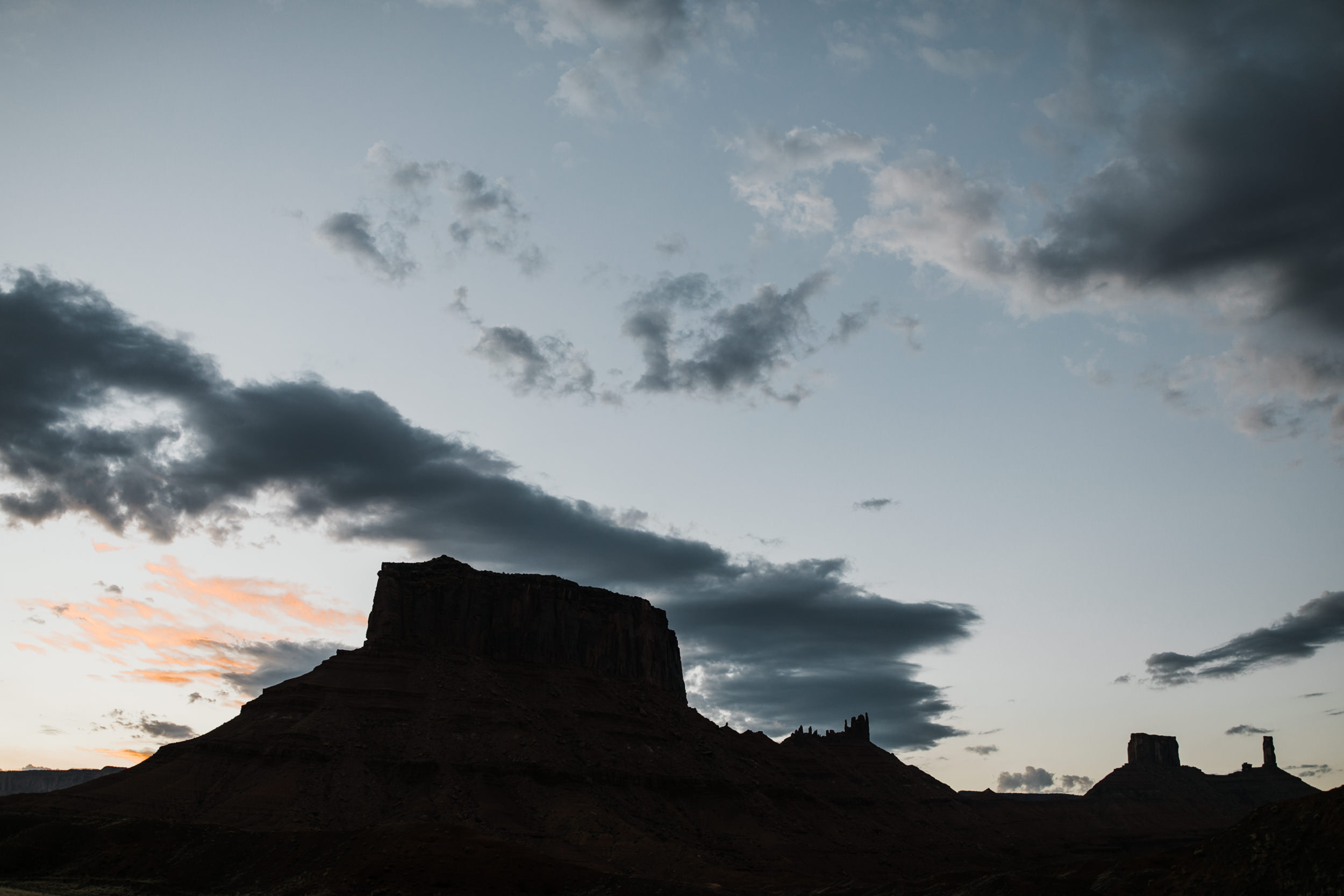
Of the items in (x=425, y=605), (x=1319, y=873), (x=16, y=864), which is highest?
(x=425, y=605)

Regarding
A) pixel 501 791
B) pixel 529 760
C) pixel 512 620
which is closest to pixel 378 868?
pixel 501 791

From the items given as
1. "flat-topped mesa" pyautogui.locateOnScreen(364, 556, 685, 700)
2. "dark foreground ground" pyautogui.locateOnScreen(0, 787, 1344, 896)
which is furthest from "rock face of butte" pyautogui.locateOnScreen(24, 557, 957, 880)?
"dark foreground ground" pyautogui.locateOnScreen(0, 787, 1344, 896)

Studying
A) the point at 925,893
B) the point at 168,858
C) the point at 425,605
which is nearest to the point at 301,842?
the point at 168,858

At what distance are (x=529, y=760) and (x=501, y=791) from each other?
21.3ft

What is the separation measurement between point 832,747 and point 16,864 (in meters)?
128

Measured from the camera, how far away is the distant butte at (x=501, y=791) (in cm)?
7575

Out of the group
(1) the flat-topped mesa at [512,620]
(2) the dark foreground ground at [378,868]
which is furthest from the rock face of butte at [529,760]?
(2) the dark foreground ground at [378,868]

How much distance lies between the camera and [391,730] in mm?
106812

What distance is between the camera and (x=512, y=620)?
13888 cm

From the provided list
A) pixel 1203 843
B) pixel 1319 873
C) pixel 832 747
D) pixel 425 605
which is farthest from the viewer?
pixel 832 747

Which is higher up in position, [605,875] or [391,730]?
[391,730]

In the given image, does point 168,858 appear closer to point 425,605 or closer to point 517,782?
point 517,782

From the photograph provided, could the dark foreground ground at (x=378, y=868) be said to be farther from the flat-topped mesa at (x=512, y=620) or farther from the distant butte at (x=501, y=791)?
the flat-topped mesa at (x=512, y=620)

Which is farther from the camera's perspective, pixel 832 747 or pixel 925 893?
pixel 832 747
